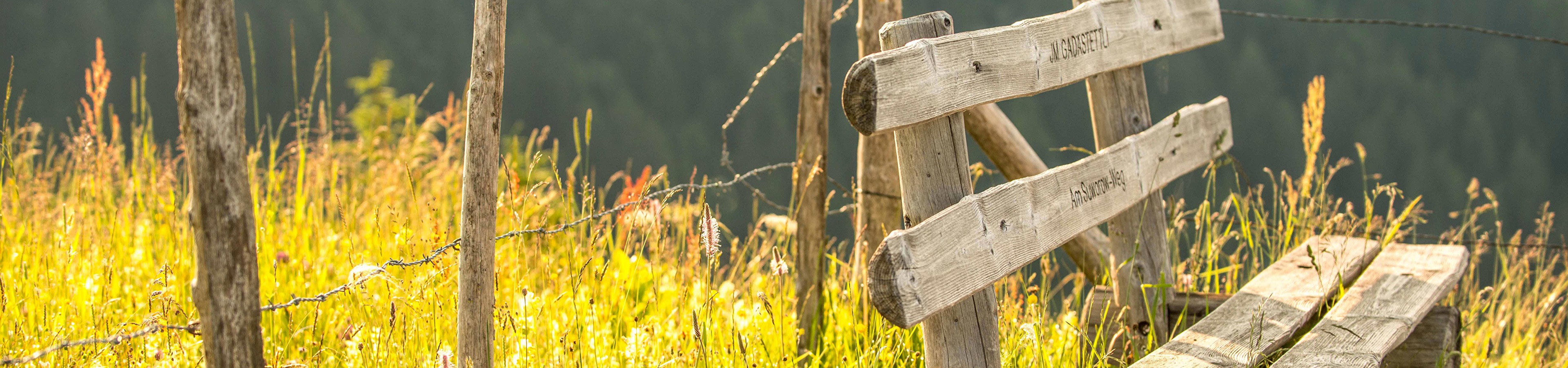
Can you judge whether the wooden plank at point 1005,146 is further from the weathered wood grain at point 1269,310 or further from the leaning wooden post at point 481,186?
the leaning wooden post at point 481,186

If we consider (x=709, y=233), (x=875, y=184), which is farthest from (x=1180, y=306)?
(x=709, y=233)

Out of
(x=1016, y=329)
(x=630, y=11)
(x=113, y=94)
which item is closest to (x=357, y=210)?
(x=1016, y=329)

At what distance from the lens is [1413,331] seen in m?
2.25

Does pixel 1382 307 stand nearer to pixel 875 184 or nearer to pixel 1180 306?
pixel 1180 306

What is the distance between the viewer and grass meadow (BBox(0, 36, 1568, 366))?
183 centimetres

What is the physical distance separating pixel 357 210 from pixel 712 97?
966 cm

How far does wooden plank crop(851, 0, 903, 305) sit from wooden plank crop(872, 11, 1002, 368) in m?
0.59

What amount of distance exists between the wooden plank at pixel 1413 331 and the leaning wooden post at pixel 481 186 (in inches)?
51.0

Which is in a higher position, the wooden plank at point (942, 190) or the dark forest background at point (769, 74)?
the dark forest background at point (769, 74)

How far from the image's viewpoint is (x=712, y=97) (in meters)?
12.8

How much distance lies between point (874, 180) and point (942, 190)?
0.77 m

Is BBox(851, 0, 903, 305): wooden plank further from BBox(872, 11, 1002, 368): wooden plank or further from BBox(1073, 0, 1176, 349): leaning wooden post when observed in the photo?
BBox(872, 11, 1002, 368): wooden plank

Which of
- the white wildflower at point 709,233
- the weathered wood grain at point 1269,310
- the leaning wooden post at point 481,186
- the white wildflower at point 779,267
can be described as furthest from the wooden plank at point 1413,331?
the leaning wooden post at point 481,186

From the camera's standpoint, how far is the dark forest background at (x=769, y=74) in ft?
33.3
